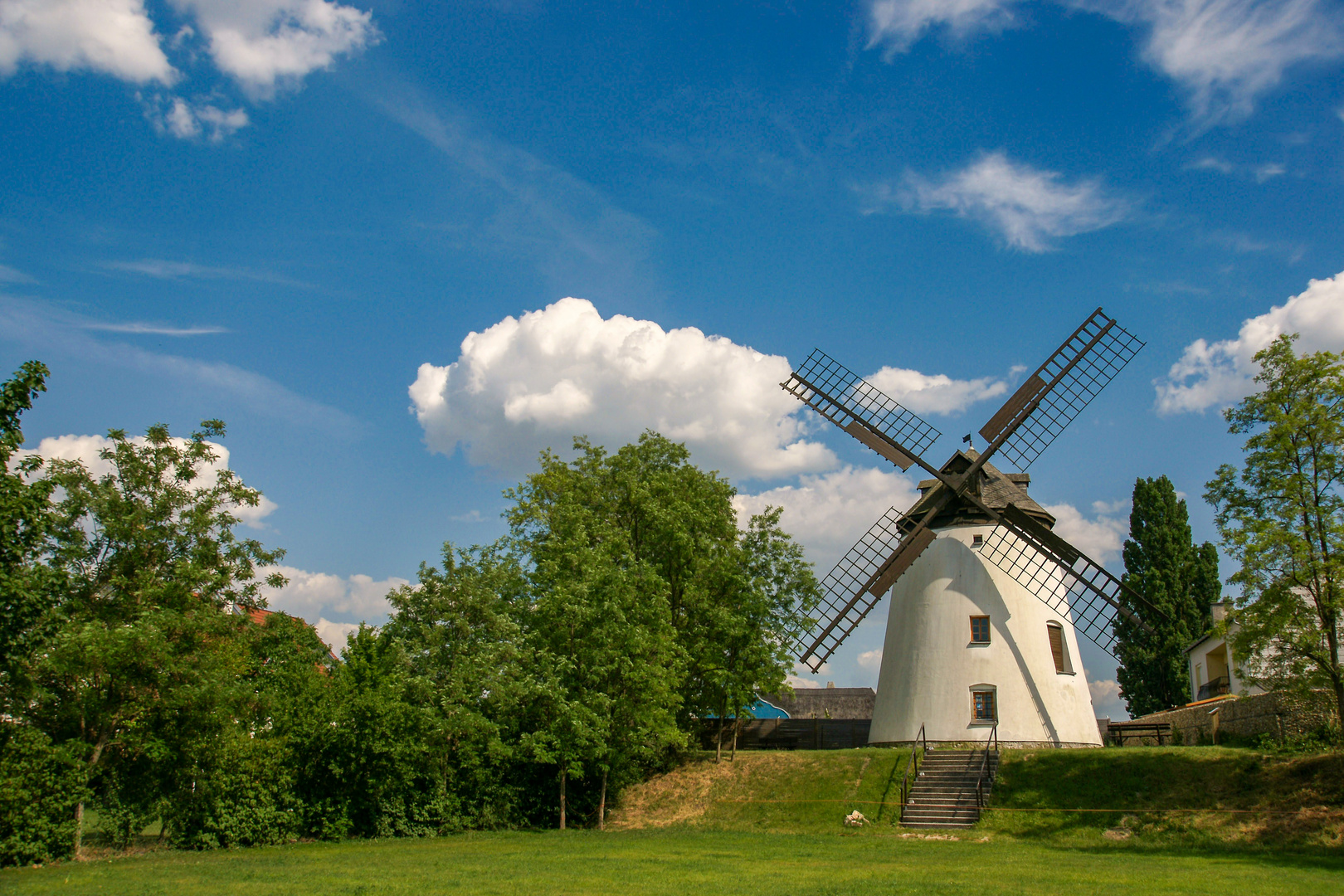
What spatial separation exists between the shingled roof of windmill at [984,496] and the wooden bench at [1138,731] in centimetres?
848

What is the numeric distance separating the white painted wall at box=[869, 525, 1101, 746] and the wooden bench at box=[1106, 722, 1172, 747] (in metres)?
4.11

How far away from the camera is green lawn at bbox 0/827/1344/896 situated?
47.3ft

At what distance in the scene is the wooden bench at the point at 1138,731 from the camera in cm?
3206

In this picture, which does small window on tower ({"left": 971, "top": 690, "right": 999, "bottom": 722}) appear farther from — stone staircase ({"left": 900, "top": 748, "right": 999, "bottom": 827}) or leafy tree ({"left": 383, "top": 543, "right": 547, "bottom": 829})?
leafy tree ({"left": 383, "top": 543, "right": 547, "bottom": 829})

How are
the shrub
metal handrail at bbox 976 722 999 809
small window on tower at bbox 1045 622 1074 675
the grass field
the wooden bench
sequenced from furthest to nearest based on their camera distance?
the wooden bench → small window on tower at bbox 1045 622 1074 675 → metal handrail at bbox 976 722 999 809 → the shrub → the grass field

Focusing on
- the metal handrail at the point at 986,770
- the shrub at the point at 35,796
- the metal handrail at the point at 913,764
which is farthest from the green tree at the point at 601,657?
the shrub at the point at 35,796

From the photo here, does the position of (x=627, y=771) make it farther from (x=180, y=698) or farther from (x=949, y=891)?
(x=949, y=891)

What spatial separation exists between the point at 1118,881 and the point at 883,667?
1638 cm

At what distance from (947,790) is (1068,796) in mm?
3372

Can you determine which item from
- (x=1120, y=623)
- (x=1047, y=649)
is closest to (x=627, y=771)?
(x=1047, y=649)

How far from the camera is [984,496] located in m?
31.0

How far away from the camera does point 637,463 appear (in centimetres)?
3588

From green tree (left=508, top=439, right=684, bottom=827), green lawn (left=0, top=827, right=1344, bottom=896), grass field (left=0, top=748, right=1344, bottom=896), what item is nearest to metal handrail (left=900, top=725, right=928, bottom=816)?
grass field (left=0, top=748, right=1344, bottom=896)

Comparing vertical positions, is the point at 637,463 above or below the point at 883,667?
above
